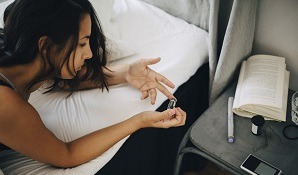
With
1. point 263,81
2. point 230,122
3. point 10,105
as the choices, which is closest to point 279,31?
point 263,81

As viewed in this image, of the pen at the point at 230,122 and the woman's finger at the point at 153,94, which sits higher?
the woman's finger at the point at 153,94

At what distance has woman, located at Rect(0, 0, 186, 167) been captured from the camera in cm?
80

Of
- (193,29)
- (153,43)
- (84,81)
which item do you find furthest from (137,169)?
(193,29)

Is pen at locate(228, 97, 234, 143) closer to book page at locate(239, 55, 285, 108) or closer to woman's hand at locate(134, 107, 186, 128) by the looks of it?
book page at locate(239, 55, 285, 108)

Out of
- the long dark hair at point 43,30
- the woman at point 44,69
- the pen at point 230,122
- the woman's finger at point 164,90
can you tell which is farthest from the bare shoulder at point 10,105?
the pen at point 230,122

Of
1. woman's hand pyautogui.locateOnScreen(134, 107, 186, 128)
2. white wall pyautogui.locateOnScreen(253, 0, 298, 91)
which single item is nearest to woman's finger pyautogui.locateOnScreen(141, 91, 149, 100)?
woman's hand pyautogui.locateOnScreen(134, 107, 186, 128)

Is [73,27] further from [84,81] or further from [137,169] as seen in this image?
[137,169]

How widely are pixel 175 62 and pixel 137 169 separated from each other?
41 centimetres

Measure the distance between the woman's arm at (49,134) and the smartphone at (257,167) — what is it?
0.21 meters

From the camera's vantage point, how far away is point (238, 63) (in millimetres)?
1144

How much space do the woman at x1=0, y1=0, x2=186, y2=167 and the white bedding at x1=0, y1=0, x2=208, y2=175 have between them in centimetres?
6

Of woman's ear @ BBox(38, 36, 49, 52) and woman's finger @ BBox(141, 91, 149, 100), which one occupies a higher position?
woman's ear @ BBox(38, 36, 49, 52)

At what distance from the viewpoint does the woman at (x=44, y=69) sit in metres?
0.80

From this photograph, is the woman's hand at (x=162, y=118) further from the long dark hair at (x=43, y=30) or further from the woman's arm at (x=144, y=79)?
the long dark hair at (x=43, y=30)
